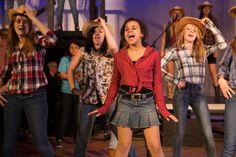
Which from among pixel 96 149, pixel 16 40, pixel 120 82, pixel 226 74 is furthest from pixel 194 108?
pixel 96 149

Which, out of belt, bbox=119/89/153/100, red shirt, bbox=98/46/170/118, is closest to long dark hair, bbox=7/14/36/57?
red shirt, bbox=98/46/170/118

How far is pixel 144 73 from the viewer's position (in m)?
4.14

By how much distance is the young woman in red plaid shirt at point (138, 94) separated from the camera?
411 cm

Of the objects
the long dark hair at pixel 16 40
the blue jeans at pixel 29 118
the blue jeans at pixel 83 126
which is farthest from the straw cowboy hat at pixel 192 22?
the blue jeans at pixel 29 118

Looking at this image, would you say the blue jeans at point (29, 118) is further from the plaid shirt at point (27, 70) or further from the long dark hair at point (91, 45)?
the long dark hair at point (91, 45)

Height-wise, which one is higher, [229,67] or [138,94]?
[229,67]

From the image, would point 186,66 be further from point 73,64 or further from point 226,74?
point 73,64

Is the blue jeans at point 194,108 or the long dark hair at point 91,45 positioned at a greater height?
the long dark hair at point 91,45

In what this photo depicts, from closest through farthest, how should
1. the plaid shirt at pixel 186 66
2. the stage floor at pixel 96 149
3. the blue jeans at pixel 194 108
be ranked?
the blue jeans at pixel 194 108 < the plaid shirt at pixel 186 66 < the stage floor at pixel 96 149

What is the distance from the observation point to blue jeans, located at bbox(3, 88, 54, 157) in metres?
4.47

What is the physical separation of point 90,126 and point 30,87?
961 mm

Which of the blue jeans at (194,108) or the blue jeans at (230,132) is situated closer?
the blue jeans at (230,132)

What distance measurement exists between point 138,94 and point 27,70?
44.8 inches

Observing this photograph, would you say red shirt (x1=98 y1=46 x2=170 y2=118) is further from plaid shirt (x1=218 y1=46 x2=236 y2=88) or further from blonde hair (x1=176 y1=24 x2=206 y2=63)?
blonde hair (x1=176 y1=24 x2=206 y2=63)
